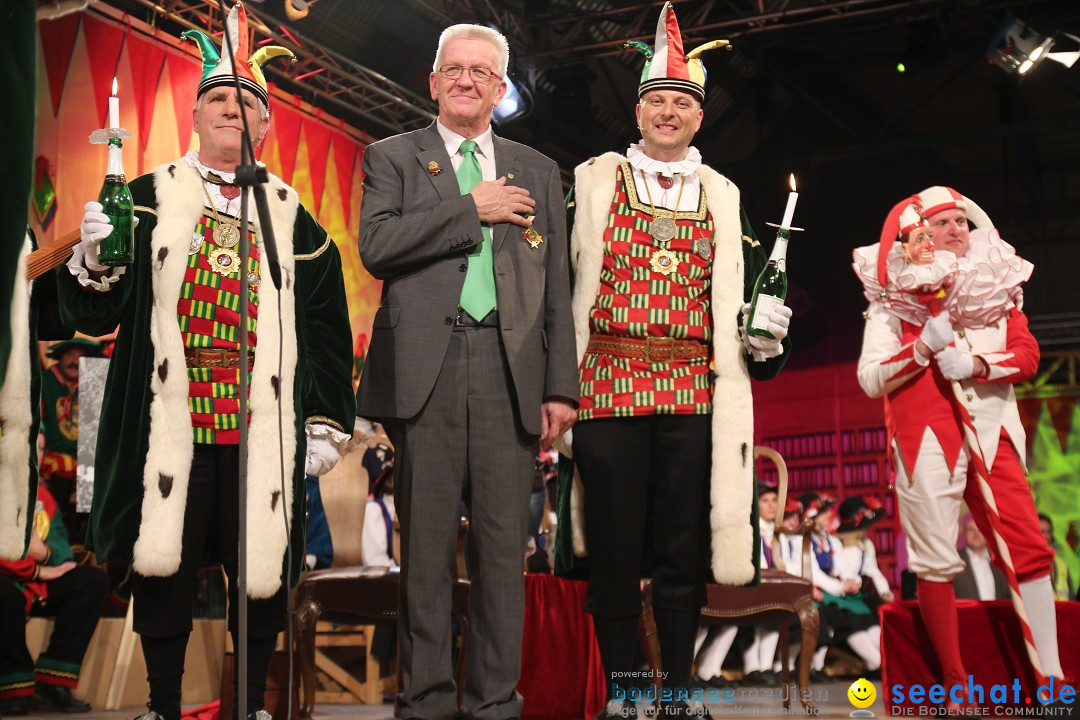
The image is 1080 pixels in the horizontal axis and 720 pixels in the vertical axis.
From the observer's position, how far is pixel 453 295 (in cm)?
290

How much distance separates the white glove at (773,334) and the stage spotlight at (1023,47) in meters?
7.09

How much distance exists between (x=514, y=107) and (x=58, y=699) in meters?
5.75

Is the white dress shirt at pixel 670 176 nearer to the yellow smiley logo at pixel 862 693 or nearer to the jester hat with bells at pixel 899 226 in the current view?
the jester hat with bells at pixel 899 226

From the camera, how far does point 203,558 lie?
3.23 metres

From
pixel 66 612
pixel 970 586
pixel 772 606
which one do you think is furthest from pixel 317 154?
pixel 970 586

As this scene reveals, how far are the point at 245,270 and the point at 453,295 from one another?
0.72 meters

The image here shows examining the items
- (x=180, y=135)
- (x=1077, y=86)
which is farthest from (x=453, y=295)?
(x=1077, y=86)

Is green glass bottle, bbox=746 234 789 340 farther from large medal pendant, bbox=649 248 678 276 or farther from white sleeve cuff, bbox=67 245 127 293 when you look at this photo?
white sleeve cuff, bbox=67 245 127 293

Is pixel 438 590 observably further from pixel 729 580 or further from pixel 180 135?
pixel 180 135

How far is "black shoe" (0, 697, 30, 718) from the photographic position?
501cm

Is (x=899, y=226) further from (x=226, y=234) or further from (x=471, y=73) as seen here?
(x=226, y=234)

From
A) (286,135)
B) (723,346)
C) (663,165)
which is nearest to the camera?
(723,346)

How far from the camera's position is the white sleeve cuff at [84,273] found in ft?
9.80

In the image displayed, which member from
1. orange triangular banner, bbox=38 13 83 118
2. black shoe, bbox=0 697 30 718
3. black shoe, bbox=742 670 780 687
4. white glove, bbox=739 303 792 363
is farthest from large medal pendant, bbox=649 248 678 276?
orange triangular banner, bbox=38 13 83 118
